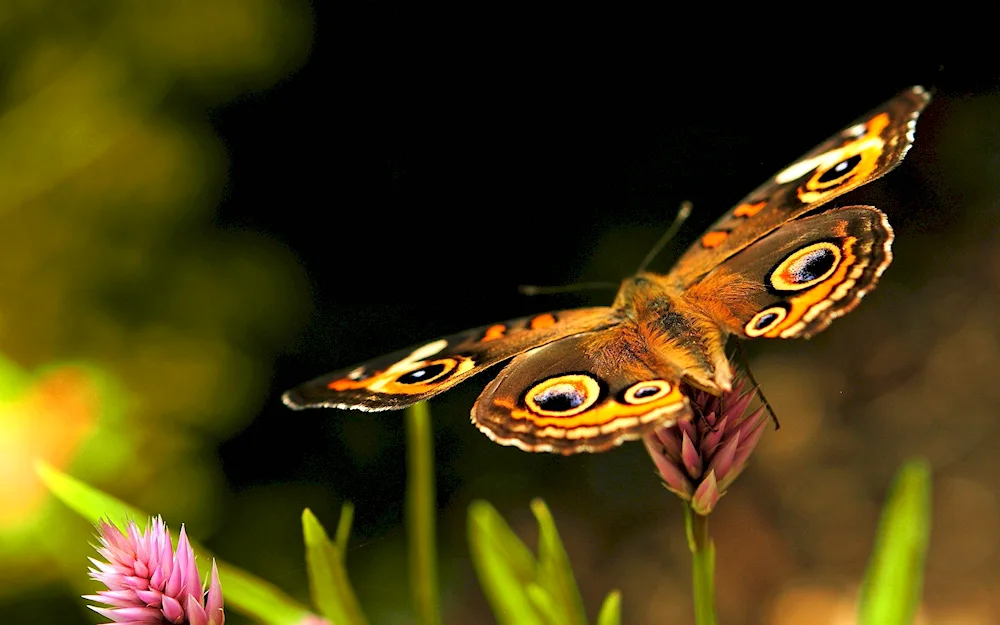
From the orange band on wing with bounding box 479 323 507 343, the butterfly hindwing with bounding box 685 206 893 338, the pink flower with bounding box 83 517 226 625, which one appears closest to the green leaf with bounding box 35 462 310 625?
the pink flower with bounding box 83 517 226 625

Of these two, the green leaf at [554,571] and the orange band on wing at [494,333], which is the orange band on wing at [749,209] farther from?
the green leaf at [554,571]

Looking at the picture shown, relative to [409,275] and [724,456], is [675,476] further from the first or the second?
[409,275]

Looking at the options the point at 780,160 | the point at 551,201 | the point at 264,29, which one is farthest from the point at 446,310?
the point at 780,160

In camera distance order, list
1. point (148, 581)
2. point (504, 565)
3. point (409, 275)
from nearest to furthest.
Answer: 1. point (148, 581)
2. point (504, 565)
3. point (409, 275)

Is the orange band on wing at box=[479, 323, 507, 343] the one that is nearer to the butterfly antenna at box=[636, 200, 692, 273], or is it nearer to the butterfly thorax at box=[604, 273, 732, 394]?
the butterfly thorax at box=[604, 273, 732, 394]

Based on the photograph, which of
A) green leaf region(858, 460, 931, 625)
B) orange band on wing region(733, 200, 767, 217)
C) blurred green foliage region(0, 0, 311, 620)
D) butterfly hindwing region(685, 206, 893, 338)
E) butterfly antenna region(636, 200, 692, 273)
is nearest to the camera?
butterfly hindwing region(685, 206, 893, 338)

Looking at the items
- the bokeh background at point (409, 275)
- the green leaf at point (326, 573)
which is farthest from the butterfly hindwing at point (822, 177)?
the bokeh background at point (409, 275)

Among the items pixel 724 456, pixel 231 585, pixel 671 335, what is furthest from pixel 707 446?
pixel 231 585
